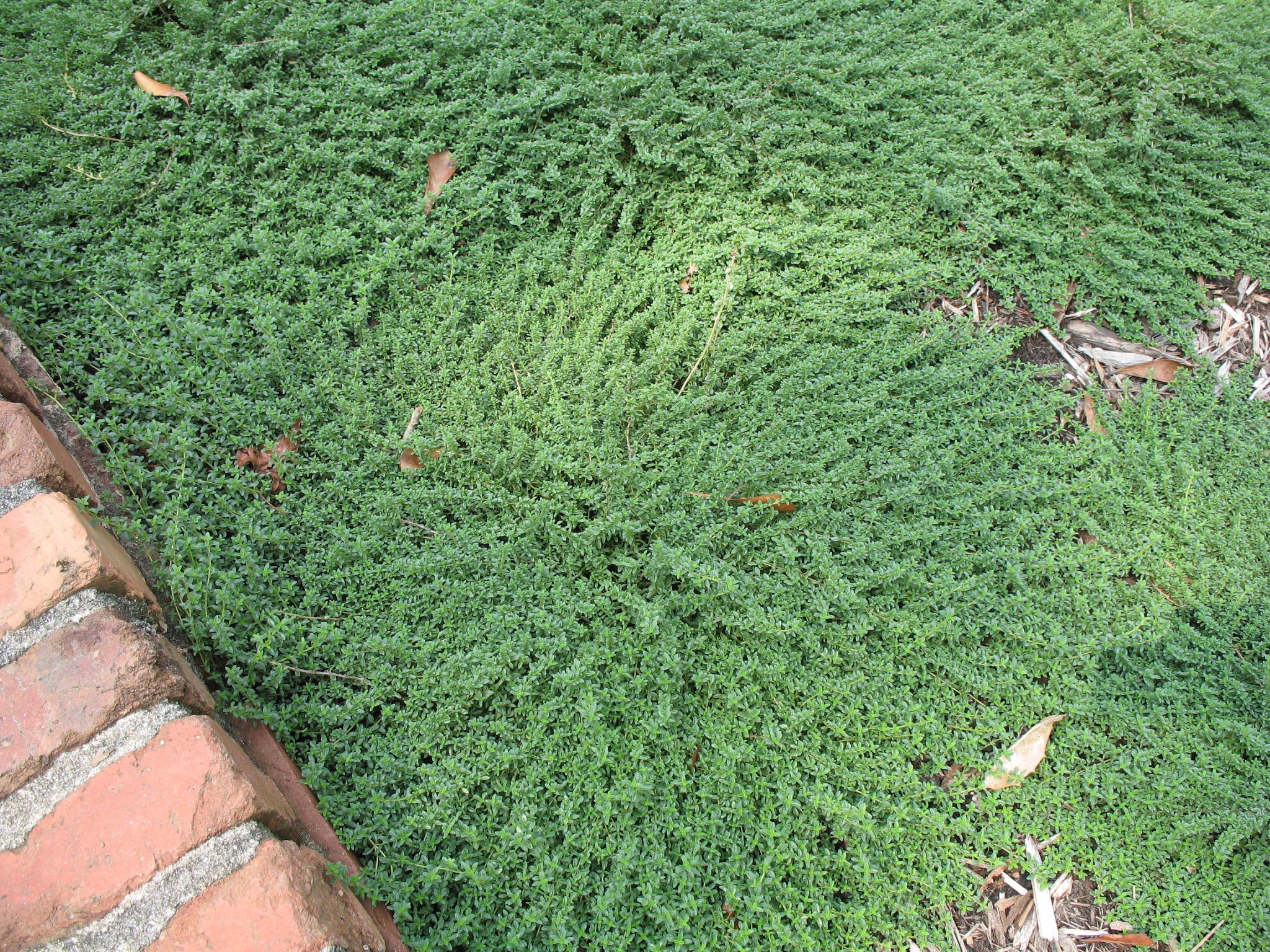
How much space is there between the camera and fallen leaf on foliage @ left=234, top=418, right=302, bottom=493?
2.61 metres

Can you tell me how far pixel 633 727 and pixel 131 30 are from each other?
11.2ft

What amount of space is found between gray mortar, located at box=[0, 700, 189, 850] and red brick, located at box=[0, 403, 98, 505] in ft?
2.42

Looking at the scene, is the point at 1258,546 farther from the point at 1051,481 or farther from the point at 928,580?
the point at 928,580

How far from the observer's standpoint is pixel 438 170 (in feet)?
10.5

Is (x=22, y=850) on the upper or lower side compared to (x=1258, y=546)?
upper

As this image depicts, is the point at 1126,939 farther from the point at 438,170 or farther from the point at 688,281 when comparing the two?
the point at 438,170

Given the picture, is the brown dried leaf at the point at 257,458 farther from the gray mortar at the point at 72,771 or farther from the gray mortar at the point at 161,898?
the gray mortar at the point at 161,898

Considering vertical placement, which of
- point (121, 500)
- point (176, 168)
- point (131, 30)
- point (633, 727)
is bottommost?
point (633, 727)

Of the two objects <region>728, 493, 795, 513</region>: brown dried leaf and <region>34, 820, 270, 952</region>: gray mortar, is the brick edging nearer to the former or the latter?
<region>34, 820, 270, 952</region>: gray mortar

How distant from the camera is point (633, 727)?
2.32 meters

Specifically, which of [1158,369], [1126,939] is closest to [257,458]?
[1126,939]

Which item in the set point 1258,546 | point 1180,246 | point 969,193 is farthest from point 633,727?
point 1180,246

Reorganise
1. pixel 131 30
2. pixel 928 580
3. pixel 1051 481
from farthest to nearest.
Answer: pixel 131 30 < pixel 1051 481 < pixel 928 580

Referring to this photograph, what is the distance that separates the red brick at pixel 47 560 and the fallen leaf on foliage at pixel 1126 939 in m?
2.99
